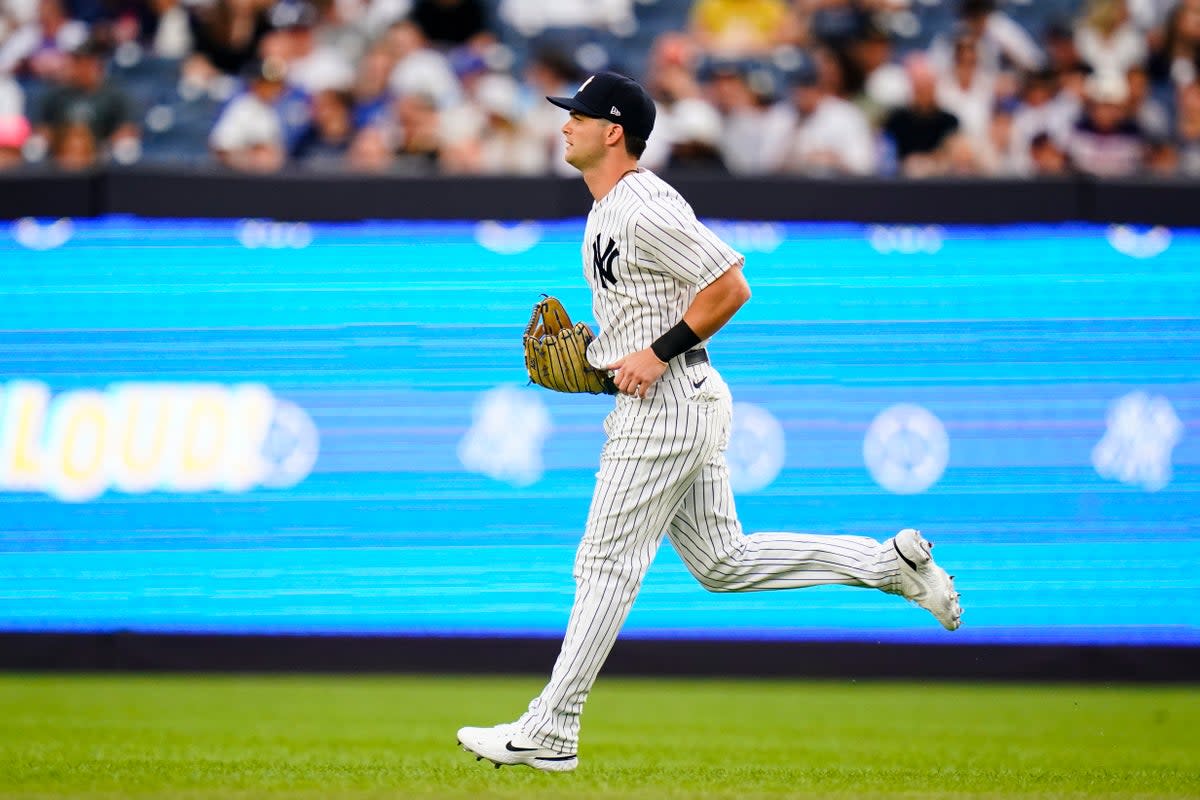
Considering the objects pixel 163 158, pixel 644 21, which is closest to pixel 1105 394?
pixel 644 21

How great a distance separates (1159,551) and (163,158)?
683cm

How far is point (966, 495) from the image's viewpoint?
26.8ft

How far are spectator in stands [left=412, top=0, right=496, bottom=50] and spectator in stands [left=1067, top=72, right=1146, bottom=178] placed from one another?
3936 millimetres

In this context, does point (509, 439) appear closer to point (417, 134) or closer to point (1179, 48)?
point (417, 134)

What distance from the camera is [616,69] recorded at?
11547 millimetres

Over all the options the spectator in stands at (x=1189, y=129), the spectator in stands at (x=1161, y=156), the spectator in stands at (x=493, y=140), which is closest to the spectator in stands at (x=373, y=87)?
the spectator in stands at (x=493, y=140)

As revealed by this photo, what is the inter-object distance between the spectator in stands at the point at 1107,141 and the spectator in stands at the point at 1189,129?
1.00 feet

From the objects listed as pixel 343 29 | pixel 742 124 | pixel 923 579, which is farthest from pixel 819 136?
pixel 923 579

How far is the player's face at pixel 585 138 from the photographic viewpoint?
5152mm

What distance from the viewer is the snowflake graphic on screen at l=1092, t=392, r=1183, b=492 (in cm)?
816

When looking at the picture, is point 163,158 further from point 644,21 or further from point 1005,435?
point 1005,435

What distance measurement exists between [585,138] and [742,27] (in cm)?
705

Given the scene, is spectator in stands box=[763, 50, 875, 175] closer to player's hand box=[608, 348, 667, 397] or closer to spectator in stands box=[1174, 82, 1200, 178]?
spectator in stands box=[1174, 82, 1200, 178]

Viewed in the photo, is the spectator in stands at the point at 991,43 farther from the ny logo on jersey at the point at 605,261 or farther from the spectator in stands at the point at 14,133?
the ny logo on jersey at the point at 605,261
